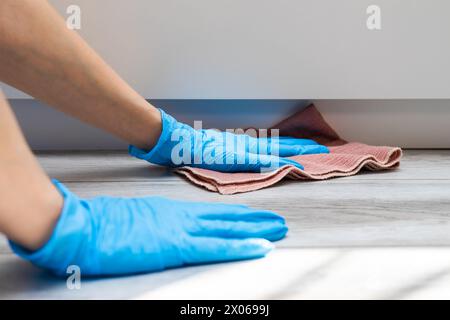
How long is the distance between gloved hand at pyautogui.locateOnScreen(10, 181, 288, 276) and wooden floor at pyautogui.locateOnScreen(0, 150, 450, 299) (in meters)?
0.02

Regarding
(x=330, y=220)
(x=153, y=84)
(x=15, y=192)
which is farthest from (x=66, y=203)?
(x=153, y=84)

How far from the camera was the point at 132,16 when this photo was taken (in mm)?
1611

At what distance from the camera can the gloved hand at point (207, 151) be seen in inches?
49.1

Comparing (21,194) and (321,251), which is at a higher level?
(21,194)

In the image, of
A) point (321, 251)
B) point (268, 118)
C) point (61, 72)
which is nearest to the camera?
point (321, 251)

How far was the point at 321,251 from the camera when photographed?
757mm

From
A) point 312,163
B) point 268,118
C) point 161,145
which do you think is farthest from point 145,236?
point 268,118

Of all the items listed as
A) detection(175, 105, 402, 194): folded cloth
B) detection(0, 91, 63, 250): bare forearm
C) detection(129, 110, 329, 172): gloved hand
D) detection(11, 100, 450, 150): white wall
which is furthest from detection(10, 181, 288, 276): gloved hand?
detection(11, 100, 450, 150): white wall

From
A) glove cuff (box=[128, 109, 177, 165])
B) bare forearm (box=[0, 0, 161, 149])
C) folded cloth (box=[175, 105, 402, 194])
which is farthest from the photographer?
glove cuff (box=[128, 109, 177, 165])

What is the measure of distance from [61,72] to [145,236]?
1.69 ft

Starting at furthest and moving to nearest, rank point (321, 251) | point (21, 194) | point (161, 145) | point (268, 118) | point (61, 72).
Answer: point (268, 118) < point (161, 145) < point (61, 72) < point (321, 251) < point (21, 194)

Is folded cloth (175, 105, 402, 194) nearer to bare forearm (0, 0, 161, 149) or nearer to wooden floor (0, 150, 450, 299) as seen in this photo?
wooden floor (0, 150, 450, 299)

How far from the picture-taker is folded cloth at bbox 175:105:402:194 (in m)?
1.15

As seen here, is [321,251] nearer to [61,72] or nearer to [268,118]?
[61,72]
